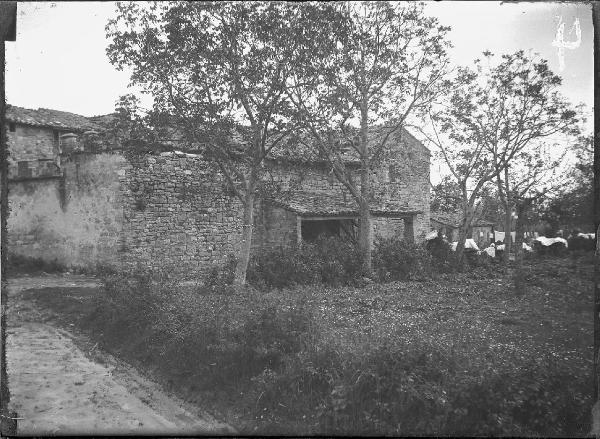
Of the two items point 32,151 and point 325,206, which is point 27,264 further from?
point 325,206

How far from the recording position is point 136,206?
9.45 metres

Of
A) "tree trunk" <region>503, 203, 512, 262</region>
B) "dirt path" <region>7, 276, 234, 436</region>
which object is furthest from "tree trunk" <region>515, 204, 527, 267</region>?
"dirt path" <region>7, 276, 234, 436</region>

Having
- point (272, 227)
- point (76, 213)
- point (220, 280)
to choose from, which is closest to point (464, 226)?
point (272, 227)

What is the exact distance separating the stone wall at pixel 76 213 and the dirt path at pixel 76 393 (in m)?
1.07

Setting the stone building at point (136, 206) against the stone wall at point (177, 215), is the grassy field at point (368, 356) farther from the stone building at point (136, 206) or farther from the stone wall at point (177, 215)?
the stone wall at point (177, 215)

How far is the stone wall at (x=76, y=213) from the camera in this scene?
6262 millimetres

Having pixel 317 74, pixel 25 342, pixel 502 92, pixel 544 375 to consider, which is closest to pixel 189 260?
pixel 317 74

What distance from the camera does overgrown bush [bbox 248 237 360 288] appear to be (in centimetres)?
1120

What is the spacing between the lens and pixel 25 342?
466cm

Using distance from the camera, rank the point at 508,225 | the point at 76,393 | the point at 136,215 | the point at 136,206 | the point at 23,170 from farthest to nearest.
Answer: the point at 508,225 < the point at 136,206 < the point at 136,215 < the point at 23,170 < the point at 76,393

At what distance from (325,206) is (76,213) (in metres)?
9.34

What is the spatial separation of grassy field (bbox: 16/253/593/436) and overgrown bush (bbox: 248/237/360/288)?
3.78 meters

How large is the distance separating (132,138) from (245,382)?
5331 millimetres

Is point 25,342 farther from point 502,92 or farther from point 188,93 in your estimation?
point 502,92
